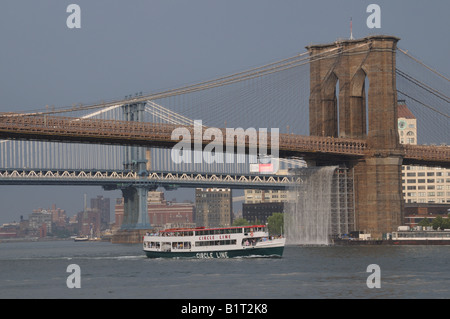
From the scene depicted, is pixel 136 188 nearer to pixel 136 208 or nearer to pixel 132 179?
pixel 132 179

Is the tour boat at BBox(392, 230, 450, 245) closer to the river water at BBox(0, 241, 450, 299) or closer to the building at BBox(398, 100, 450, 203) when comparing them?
the river water at BBox(0, 241, 450, 299)

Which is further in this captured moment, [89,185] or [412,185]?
Answer: [412,185]

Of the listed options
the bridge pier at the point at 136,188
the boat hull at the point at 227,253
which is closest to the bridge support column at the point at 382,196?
the boat hull at the point at 227,253

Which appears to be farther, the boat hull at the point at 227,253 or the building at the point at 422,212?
the building at the point at 422,212

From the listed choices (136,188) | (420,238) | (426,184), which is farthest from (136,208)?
(420,238)

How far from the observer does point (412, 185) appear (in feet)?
631

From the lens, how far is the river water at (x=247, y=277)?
56.4 metres

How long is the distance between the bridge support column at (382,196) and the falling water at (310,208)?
390 cm

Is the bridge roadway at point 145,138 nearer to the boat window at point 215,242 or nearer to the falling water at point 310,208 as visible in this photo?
the falling water at point 310,208
